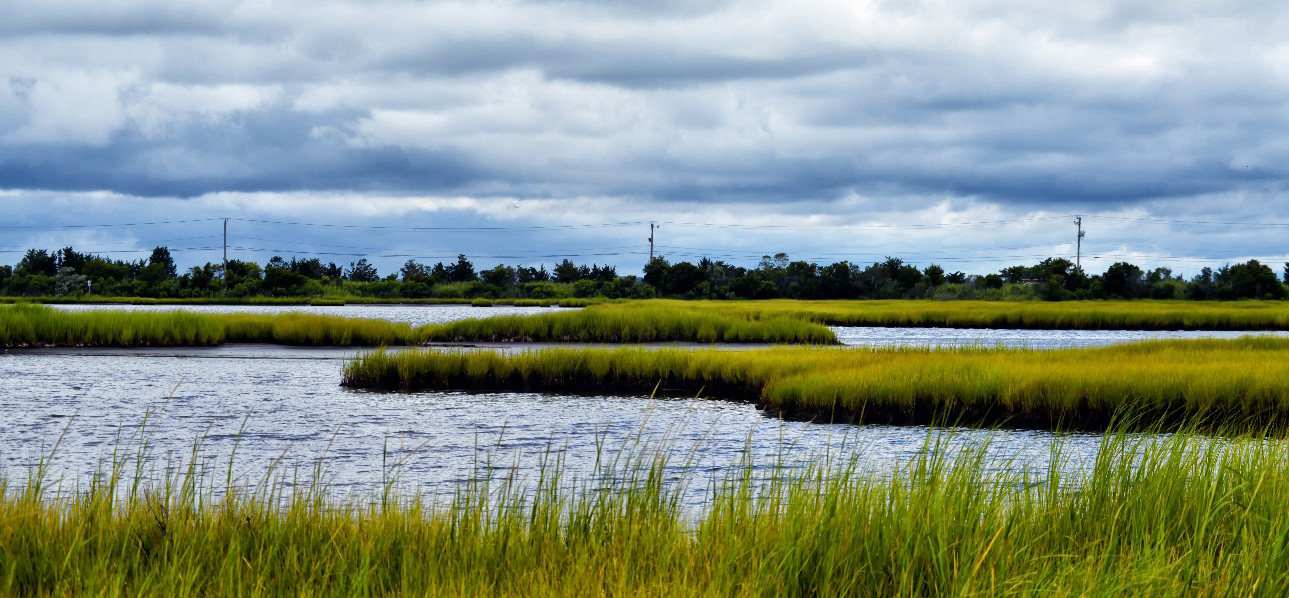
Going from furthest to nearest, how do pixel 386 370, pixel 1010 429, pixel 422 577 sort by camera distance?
1. pixel 386 370
2. pixel 1010 429
3. pixel 422 577

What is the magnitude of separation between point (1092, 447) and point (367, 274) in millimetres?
107731

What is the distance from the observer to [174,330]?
31.6m

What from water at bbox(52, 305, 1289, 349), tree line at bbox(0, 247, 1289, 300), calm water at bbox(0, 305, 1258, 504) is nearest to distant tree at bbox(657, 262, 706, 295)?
tree line at bbox(0, 247, 1289, 300)

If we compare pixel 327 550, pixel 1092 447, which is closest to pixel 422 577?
pixel 327 550

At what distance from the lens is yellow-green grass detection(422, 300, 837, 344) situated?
114ft

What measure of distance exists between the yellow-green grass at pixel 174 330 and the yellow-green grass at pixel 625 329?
2501 mm

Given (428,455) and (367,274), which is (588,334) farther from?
(367,274)

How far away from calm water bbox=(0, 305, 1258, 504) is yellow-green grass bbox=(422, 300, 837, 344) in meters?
13.2

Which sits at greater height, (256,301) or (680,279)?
(680,279)

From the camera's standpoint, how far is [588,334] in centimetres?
3478

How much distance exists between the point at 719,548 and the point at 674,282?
88.2 meters

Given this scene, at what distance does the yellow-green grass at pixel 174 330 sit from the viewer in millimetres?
30688

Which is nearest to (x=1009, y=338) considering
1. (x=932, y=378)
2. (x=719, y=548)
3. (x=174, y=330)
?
(x=932, y=378)

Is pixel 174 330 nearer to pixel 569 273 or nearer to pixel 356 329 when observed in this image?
pixel 356 329
